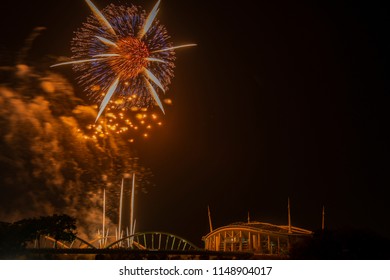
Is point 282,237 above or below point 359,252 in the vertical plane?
above

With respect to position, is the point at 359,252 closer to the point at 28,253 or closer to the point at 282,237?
the point at 28,253

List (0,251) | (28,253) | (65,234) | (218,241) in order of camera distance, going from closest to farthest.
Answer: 1. (28,253)
2. (0,251)
3. (65,234)
4. (218,241)

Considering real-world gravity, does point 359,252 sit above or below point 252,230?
below

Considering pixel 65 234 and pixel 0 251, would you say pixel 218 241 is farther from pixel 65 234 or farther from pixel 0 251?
pixel 0 251
